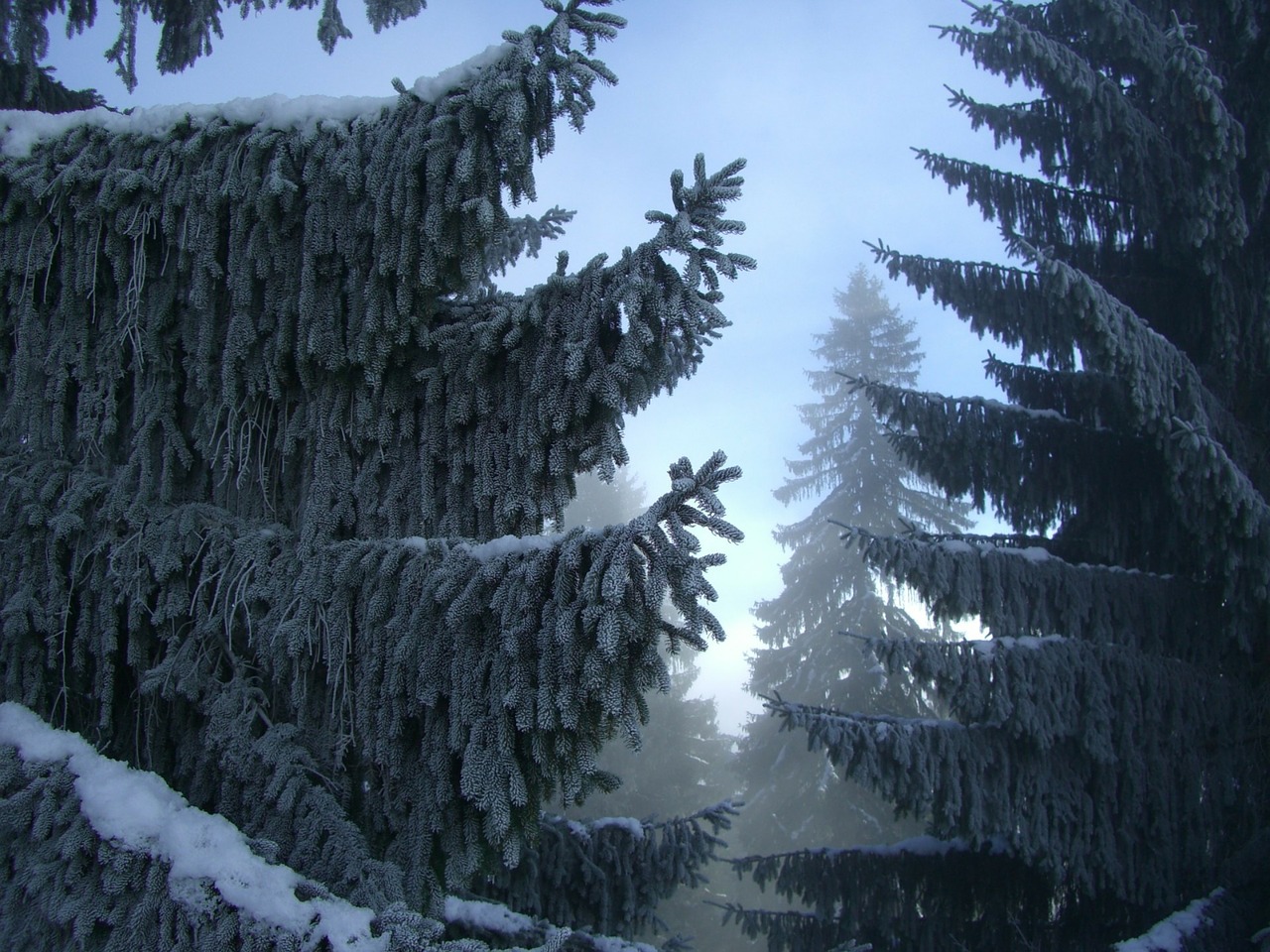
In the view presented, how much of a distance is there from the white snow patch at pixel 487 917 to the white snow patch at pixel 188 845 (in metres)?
1.78

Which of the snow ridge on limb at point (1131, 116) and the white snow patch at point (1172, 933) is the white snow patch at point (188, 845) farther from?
the snow ridge on limb at point (1131, 116)

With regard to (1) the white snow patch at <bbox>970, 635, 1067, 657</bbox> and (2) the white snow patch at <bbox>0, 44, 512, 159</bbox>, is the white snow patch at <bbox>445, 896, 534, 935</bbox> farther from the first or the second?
(1) the white snow patch at <bbox>970, 635, 1067, 657</bbox>

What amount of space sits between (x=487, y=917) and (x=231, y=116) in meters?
3.87

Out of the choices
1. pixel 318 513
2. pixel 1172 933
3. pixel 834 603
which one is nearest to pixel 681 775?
pixel 834 603

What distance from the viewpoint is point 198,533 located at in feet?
11.0

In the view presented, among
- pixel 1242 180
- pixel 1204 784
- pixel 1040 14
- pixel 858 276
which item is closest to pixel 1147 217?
pixel 1242 180

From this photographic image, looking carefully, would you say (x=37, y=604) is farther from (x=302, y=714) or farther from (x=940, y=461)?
(x=940, y=461)

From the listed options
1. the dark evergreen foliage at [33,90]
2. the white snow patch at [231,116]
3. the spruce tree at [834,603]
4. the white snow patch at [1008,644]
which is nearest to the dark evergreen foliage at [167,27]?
the dark evergreen foliage at [33,90]

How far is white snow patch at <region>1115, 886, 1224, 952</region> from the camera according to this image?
5.12 m

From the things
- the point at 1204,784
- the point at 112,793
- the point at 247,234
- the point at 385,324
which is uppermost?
the point at 247,234

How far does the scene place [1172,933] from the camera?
5230 mm

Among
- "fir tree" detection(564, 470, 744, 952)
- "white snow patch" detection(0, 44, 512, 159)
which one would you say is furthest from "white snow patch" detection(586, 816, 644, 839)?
"fir tree" detection(564, 470, 744, 952)

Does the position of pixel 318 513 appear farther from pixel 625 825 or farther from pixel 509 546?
pixel 625 825

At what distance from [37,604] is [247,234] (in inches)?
68.8
